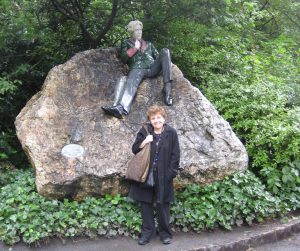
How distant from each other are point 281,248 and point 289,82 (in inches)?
174

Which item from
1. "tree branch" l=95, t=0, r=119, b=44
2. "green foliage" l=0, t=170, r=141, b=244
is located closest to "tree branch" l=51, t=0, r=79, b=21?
"tree branch" l=95, t=0, r=119, b=44

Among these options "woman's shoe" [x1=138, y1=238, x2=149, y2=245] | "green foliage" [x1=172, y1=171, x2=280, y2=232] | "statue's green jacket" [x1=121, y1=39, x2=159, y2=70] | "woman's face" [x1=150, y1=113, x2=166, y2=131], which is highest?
"statue's green jacket" [x1=121, y1=39, x2=159, y2=70]

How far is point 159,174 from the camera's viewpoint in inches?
173

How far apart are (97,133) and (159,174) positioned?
1360 mm

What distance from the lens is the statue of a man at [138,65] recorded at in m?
5.73

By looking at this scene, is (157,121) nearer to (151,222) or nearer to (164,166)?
(164,166)

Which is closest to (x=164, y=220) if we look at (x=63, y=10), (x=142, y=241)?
(x=142, y=241)

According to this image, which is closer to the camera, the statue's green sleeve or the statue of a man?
the statue of a man

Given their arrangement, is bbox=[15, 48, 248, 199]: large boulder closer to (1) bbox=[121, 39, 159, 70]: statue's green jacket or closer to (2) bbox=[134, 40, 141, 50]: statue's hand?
(1) bbox=[121, 39, 159, 70]: statue's green jacket

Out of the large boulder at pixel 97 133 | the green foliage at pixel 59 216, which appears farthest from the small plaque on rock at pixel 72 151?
the green foliage at pixel 59 216

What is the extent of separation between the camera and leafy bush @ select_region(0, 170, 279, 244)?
4.47 metres

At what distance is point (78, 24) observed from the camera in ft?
24.6

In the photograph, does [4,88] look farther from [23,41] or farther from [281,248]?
[281,248]

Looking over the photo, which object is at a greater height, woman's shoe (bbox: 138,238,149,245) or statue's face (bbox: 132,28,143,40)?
statue's face (bbox: 132,28,143,40)
